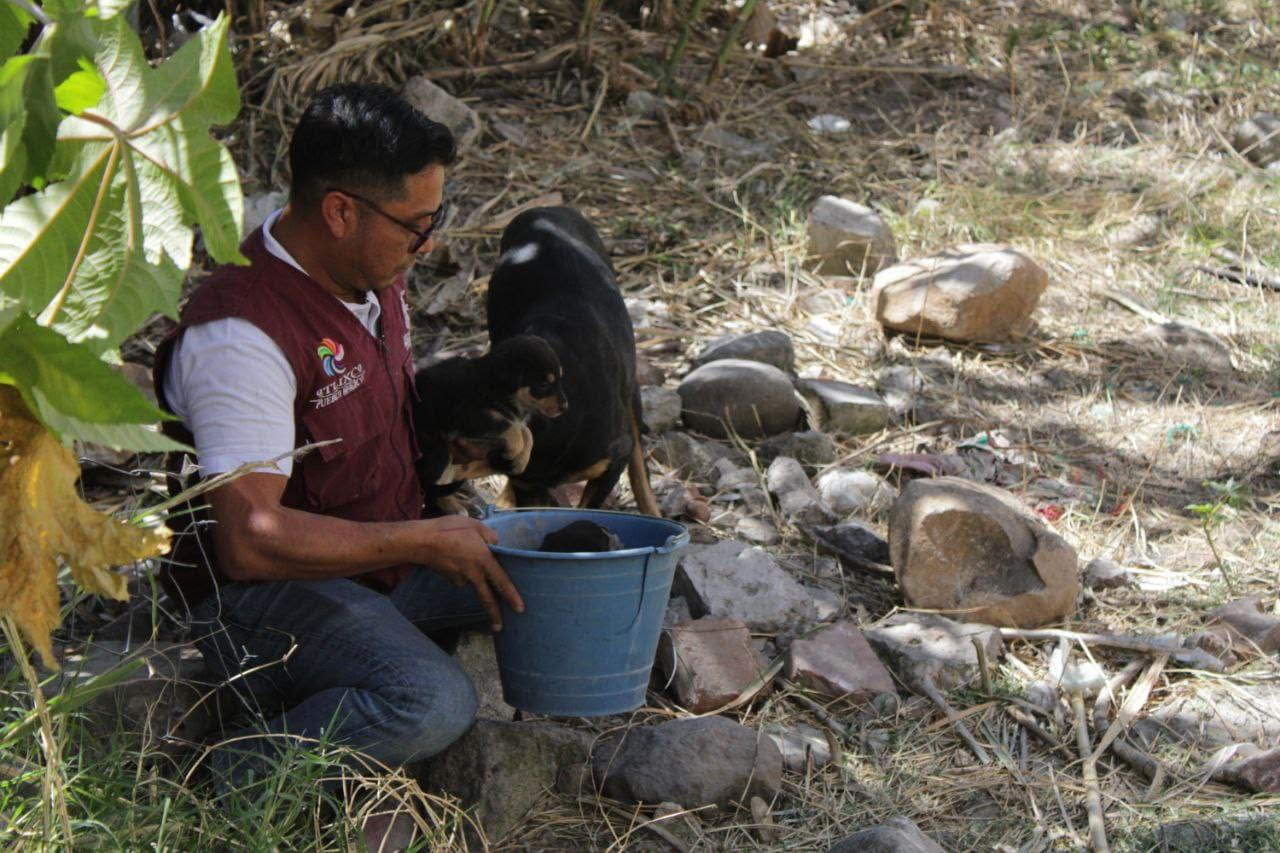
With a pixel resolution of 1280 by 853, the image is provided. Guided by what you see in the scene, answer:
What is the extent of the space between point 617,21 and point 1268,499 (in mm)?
5383

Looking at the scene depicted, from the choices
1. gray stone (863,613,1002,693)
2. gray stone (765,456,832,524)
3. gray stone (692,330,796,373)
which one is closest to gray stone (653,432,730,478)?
gray stone (765,456,832,524)

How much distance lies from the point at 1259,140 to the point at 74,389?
905 cm

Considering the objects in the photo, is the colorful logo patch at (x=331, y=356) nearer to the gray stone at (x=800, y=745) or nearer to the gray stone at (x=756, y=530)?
the gray stone at (x=800, y=745)

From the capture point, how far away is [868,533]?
512cm

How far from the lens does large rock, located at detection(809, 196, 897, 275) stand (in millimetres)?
7457

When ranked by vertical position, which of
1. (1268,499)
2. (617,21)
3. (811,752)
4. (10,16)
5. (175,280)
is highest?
(10,16)

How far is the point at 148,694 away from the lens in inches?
139

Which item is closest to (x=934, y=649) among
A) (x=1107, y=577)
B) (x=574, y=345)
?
(x=1107, y=577)

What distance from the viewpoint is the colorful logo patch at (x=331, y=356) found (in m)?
3.42

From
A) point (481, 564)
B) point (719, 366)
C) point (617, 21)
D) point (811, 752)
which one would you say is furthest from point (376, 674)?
point (617, 21)

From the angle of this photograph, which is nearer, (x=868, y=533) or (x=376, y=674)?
(x=376, y=674)

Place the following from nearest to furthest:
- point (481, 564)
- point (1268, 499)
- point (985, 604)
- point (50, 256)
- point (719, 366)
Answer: point (50, 256)
point (481, 564)
point (985, 604)
point (1268, 499)
point (719, 366)

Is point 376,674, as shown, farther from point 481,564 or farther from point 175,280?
point 175,280

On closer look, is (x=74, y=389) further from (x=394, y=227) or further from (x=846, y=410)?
(x=846, y=410)
